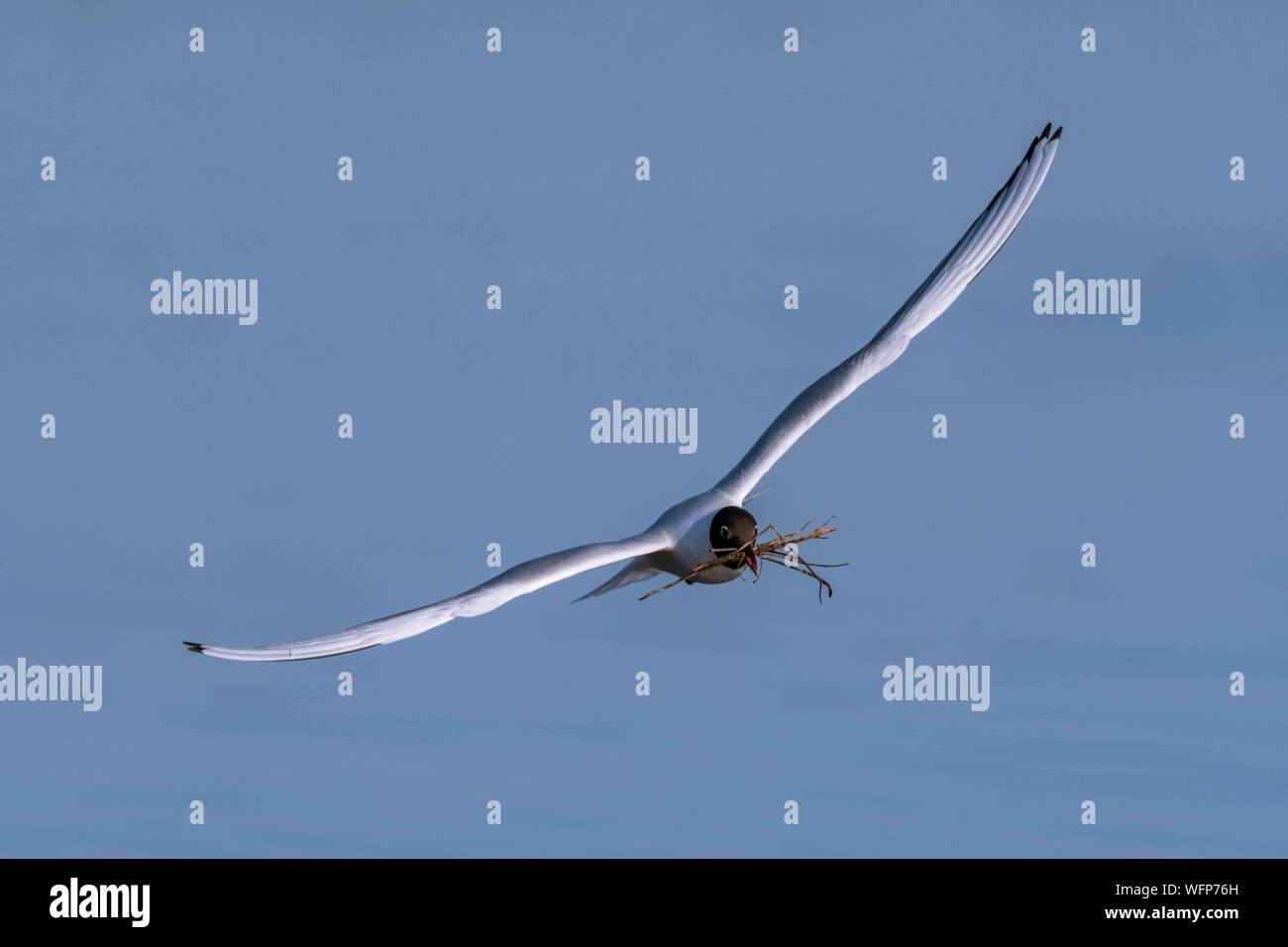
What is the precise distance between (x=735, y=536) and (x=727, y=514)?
470 millimetres

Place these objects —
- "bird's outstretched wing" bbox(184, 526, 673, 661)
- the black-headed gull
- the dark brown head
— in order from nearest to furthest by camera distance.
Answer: "bird's outstretched wing" bbox(184, 526, 673, 661) → the black-headed gull → the dark brown head

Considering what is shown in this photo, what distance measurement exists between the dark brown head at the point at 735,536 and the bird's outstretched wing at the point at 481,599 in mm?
920

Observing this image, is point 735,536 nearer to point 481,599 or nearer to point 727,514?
point 727,514

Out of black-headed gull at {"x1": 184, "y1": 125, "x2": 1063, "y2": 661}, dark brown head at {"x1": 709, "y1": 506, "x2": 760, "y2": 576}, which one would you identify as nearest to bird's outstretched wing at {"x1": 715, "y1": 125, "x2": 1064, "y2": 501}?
black-headed gull at {"x1": 184, "y1": 125, "x2": 1063, "y2": 661}

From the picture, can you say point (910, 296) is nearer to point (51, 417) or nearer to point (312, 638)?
point (312, 638)

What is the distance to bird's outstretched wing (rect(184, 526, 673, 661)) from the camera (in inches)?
900

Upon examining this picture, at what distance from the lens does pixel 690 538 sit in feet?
82.8

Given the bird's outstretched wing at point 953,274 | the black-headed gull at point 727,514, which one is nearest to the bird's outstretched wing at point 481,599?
the black-headed gull at point 727,514

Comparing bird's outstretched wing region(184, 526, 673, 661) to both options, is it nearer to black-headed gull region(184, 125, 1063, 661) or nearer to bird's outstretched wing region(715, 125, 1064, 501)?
black-headed gull region(184, 125, 1063, 661)

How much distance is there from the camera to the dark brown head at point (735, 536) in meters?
24.5

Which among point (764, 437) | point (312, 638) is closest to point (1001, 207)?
point (764, 437)

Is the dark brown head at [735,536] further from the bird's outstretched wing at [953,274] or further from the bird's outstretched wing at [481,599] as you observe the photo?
the bird's outstretched wing at [953,274]

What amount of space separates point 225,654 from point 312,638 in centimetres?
180

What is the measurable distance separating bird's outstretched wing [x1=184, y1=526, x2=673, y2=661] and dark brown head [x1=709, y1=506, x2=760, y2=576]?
3.02ft
